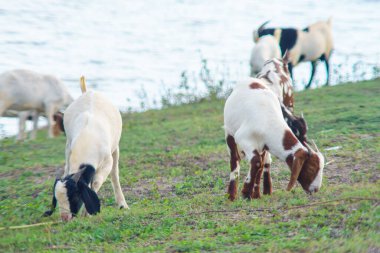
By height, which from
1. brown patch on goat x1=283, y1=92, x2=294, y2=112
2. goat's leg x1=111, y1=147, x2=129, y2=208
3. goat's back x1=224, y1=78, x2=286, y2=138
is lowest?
goat's leg x1=111, y1=147, x2=129, y2=208

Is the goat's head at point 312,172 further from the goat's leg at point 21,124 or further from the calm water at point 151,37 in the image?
the calm water at point 151,37

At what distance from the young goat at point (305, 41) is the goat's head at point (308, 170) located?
8.78 m

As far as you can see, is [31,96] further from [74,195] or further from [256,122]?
[256,122]

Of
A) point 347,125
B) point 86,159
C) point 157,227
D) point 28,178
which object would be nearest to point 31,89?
point 28,178

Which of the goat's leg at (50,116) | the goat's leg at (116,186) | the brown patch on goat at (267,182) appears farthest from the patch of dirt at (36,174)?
the brown patch on goat at (267,182)

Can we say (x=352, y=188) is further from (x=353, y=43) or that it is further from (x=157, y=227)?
(x=353, y=43)

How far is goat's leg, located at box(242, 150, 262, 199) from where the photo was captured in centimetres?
790

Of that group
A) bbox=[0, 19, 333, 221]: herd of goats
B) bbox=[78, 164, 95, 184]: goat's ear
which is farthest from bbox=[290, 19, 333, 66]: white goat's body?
bbox=[78, 164, 95, 184]: goat's ear

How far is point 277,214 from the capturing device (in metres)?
7.34

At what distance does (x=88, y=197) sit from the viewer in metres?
7.65

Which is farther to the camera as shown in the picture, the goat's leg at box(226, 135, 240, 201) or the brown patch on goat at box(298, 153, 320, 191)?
the goat's leg at box(226, 135, 240, 201)

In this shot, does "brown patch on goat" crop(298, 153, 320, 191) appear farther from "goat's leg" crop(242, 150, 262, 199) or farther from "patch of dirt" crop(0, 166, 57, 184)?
"patch of dirt" crop(0, 166, 57, 184)

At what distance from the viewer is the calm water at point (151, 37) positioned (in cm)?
2106

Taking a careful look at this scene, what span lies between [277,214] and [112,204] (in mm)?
2345
